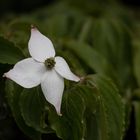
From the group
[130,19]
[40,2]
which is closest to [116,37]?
[130,19]

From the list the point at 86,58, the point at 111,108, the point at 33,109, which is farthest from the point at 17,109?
the point at 86,58

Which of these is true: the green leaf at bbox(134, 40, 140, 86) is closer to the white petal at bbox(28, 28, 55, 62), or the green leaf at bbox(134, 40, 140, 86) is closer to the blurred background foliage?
the blurred background foliage

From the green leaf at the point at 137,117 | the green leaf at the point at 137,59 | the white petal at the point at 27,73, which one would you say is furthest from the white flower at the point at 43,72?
the green leaf at the point at 137,59

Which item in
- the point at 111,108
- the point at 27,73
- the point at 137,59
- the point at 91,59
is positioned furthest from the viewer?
the point at 137,59

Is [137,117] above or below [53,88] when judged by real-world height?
below

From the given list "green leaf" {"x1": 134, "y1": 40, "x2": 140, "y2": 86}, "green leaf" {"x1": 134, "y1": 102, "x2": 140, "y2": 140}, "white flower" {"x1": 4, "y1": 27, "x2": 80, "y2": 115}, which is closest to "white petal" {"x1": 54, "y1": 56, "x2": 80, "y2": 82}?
"white flower" {"x1": 4, "y1": 27, "x2": 80, "y2": 115}

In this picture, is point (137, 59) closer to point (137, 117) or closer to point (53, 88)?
point (137, 117)
